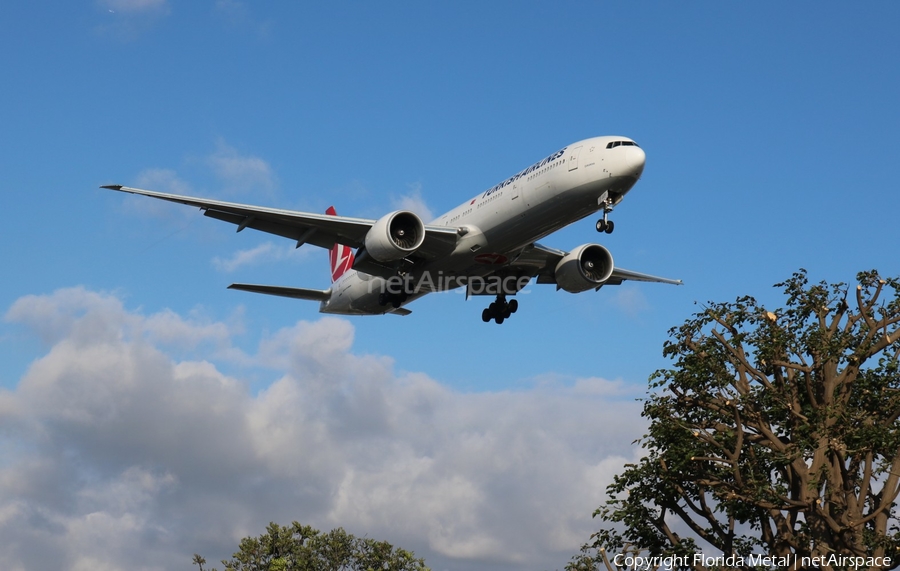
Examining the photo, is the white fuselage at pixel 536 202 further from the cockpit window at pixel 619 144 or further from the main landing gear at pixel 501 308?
the main landing gear at pixel 501 308

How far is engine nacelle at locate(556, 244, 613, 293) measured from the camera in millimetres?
36906

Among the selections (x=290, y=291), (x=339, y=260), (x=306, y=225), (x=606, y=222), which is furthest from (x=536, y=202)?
(x=339, y=260)

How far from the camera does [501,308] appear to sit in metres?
39.8

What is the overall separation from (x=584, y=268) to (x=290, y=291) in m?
13.3

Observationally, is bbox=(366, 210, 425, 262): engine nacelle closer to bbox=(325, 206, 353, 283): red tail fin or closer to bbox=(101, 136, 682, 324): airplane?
bbox=(101, 136, 682, 324): airplane

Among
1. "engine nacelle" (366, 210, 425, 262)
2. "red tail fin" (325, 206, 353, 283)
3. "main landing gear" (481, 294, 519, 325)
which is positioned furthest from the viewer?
"red tail fin" (325, 206, 353, 283)

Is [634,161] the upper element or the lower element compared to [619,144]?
lower

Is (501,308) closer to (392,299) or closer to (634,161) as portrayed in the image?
(392,299)

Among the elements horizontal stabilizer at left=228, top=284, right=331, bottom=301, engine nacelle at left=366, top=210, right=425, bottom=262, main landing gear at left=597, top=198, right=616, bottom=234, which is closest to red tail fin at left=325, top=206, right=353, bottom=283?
horizontal stabilizer at left=228, top=284, right=331, bottom=301

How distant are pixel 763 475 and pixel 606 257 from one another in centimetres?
1744

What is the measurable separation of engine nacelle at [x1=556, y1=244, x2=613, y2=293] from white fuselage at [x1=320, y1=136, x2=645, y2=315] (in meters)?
3.58

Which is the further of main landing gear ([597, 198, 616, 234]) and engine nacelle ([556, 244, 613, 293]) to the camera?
engine nacelle ([556, 244, 613, 293])

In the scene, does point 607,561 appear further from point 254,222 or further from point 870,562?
point 254,222

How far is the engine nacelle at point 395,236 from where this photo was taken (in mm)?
31547
